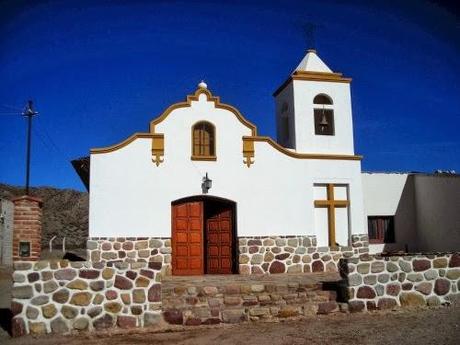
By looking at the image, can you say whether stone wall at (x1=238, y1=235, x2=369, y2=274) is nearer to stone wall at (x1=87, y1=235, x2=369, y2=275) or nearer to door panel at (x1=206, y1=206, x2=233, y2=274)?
stone wall at (x1=87, y1=235, x2=369, y2=275)

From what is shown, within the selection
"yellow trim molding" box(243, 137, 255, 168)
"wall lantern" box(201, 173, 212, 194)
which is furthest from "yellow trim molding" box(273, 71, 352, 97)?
"wall lantern" box(201, 173, 212, 194)

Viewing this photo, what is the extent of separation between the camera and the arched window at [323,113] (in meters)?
15.1

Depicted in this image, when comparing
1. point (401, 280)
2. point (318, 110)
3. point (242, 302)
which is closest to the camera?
point (242, 302)

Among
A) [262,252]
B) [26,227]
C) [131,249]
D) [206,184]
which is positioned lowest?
[262,252]

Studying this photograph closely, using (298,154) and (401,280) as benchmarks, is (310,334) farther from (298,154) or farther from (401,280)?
(298,154)

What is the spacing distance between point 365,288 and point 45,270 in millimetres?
6068

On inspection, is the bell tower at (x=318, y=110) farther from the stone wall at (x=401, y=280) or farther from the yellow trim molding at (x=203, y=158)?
the stone wall at (x=401, y=280)

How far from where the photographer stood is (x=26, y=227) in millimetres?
13422

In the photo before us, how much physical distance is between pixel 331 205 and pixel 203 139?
443cm

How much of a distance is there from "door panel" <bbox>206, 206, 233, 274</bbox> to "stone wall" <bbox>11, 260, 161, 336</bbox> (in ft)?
17.7

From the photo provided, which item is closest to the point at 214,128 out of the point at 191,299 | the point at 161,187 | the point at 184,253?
the point at 161,187

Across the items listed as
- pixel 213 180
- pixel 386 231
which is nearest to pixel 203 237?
pixel 213 180

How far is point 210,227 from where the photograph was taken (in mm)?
13789

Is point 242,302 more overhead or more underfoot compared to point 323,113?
more underfoot
